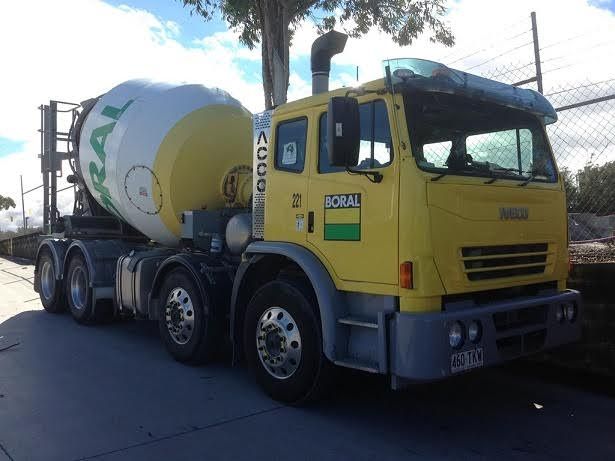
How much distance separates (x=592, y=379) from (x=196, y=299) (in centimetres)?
401

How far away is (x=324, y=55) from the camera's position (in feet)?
18.4

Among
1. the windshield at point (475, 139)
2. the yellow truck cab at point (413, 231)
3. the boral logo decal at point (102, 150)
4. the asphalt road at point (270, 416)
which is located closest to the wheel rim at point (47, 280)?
the boral logo decal at point (102, 150)

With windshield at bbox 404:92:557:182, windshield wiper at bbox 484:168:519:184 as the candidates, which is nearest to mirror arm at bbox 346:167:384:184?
windshield at bbox 404:92:557:182

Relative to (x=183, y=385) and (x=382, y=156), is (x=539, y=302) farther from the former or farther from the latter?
(x=183, y=385)

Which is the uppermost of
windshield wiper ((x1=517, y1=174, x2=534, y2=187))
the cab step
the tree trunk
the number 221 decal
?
the tree trunk

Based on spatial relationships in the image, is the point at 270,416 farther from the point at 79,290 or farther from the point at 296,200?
the point at 79,290

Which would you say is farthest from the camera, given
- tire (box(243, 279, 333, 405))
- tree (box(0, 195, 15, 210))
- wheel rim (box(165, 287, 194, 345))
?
tree (box(0, 195, 15, 210))

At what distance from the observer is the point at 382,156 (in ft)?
13.9

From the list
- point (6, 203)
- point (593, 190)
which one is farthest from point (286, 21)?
point (6, 203)

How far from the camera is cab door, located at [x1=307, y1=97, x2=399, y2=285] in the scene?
414 centimetres

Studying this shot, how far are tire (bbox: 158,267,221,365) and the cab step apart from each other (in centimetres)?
202

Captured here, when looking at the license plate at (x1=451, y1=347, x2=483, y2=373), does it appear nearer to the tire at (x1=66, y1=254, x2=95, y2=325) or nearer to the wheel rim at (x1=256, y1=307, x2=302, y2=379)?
the wheel rim at (x1=256, y1=307, x2=302, y2=379)

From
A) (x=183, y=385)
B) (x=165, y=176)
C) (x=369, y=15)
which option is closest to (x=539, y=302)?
(x=183, y=385)

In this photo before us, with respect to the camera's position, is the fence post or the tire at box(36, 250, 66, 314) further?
the tire at box(36, 250, 66, 314)
